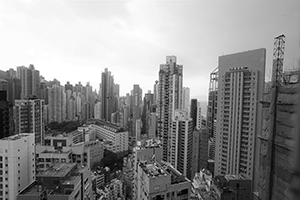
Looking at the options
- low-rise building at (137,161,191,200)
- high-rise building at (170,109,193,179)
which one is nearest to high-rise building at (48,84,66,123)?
high-rise building at (170,109,193,179)

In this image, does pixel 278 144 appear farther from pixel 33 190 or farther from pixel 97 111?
pixel 97 111

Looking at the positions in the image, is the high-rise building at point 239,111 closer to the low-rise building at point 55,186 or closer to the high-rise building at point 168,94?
the high-rise building at point 168,94

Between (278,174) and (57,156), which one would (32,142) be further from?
(278,174)

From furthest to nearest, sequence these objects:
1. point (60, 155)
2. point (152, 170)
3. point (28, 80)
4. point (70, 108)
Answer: point (70, 108) < point (28, 80) < point (60, 155) < point (152, 170)

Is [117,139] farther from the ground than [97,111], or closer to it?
closer to it

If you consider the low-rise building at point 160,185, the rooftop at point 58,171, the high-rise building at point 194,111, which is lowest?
the low-rise building at point 160,185

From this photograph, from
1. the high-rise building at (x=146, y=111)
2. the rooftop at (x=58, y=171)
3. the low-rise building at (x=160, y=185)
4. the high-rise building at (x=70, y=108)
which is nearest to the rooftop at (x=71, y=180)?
the rooftop at (x=58, y=171)

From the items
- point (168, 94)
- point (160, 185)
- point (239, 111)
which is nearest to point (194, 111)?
point (168, 94)
